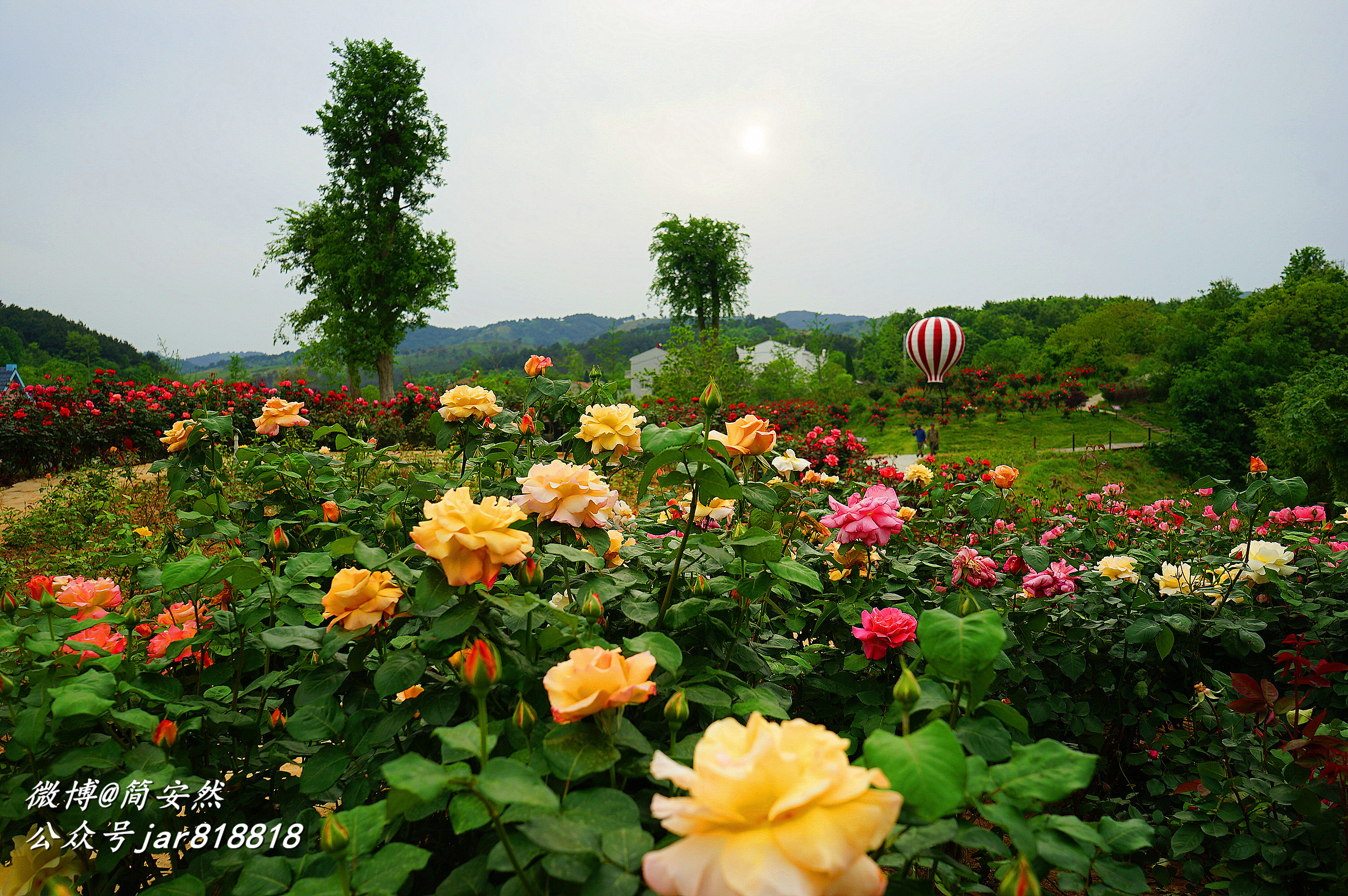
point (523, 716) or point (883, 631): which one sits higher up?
point (523, 716)

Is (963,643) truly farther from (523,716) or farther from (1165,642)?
(1165,642)

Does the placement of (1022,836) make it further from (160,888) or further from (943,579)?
(943,579)

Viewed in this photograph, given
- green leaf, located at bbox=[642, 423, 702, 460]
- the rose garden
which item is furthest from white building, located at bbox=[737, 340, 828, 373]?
green leaf, located at bbox=[642, 423, 702, 460]

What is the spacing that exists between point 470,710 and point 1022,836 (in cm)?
82

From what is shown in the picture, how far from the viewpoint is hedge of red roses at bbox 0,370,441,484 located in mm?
7766

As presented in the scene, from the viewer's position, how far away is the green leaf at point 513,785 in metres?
0.61

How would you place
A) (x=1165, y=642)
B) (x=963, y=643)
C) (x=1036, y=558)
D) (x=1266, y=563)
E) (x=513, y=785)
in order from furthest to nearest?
(x=1266, y=563) < (x=1036, y=558) < (x=1165, y=642) < (x=963, y=643) < (x=513, y=785)

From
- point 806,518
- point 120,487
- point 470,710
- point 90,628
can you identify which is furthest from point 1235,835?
point 120,487

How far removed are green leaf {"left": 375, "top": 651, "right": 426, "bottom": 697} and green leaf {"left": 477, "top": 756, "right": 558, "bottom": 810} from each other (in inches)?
13.5

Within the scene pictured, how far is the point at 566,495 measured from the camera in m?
1.17

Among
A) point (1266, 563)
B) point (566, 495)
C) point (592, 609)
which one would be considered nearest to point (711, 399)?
point (566, 495)

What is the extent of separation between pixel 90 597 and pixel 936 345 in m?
21.9

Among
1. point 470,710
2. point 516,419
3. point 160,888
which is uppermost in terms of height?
point 516,419

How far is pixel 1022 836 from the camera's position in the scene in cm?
66
